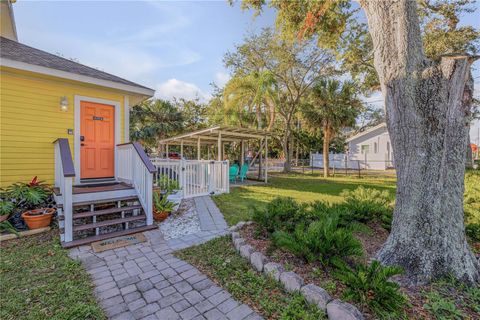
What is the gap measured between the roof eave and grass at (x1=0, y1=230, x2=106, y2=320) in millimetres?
3356

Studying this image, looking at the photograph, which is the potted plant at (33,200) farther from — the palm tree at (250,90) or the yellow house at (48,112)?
the palm tree at (250,90)

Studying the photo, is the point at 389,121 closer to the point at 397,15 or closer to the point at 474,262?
the point at 397,15

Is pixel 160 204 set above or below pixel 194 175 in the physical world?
below

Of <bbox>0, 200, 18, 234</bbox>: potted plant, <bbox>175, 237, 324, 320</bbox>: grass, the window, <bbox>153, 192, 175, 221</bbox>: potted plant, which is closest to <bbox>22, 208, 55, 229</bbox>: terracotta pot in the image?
<bbox>0, 200, 18, 234</bbox>: potted plant

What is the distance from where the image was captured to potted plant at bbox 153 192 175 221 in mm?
4709

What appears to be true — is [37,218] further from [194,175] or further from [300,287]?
[300,287]

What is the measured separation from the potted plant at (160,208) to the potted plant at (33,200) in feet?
6.03

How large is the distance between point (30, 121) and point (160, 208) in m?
3.35

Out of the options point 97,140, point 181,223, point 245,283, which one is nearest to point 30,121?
point 97,140

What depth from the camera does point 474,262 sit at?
244cm

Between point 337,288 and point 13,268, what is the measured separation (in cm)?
391

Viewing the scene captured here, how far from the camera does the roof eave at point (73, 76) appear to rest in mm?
4298

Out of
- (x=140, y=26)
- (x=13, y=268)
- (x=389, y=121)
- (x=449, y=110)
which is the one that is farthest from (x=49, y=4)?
(x=449, y=110)

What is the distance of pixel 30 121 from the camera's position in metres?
4.72
